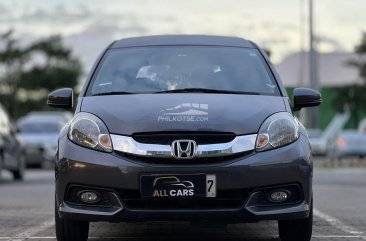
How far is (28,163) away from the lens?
2373cm

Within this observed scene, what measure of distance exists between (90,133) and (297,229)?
5.50 feet

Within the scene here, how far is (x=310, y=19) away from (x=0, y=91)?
33.7 meters

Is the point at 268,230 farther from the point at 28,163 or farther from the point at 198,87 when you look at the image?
the point at 28,163

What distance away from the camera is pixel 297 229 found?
19.6 ft

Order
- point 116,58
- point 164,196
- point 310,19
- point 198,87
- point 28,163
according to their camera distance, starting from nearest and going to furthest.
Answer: point 164,196, point 198,87, point 116,58, point 28,163, point 310,19

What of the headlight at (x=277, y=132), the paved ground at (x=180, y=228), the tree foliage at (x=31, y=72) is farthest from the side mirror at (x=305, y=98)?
the tree foliage at (x=31, y=72)

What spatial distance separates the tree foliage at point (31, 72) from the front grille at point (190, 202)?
5996cm

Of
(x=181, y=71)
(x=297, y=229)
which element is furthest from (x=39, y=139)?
(x=297, y=229)

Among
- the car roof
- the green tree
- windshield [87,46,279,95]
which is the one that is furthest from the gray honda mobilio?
the green tree

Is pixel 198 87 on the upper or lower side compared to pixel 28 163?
upper

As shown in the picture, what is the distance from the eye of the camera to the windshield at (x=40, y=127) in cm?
2431

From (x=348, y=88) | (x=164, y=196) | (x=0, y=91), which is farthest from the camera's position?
(x=0, y=91)

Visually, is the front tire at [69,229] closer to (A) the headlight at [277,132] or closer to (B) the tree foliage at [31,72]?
(A) the headlight at [277,132]

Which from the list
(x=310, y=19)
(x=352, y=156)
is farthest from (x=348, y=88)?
(x=352, y=156)
